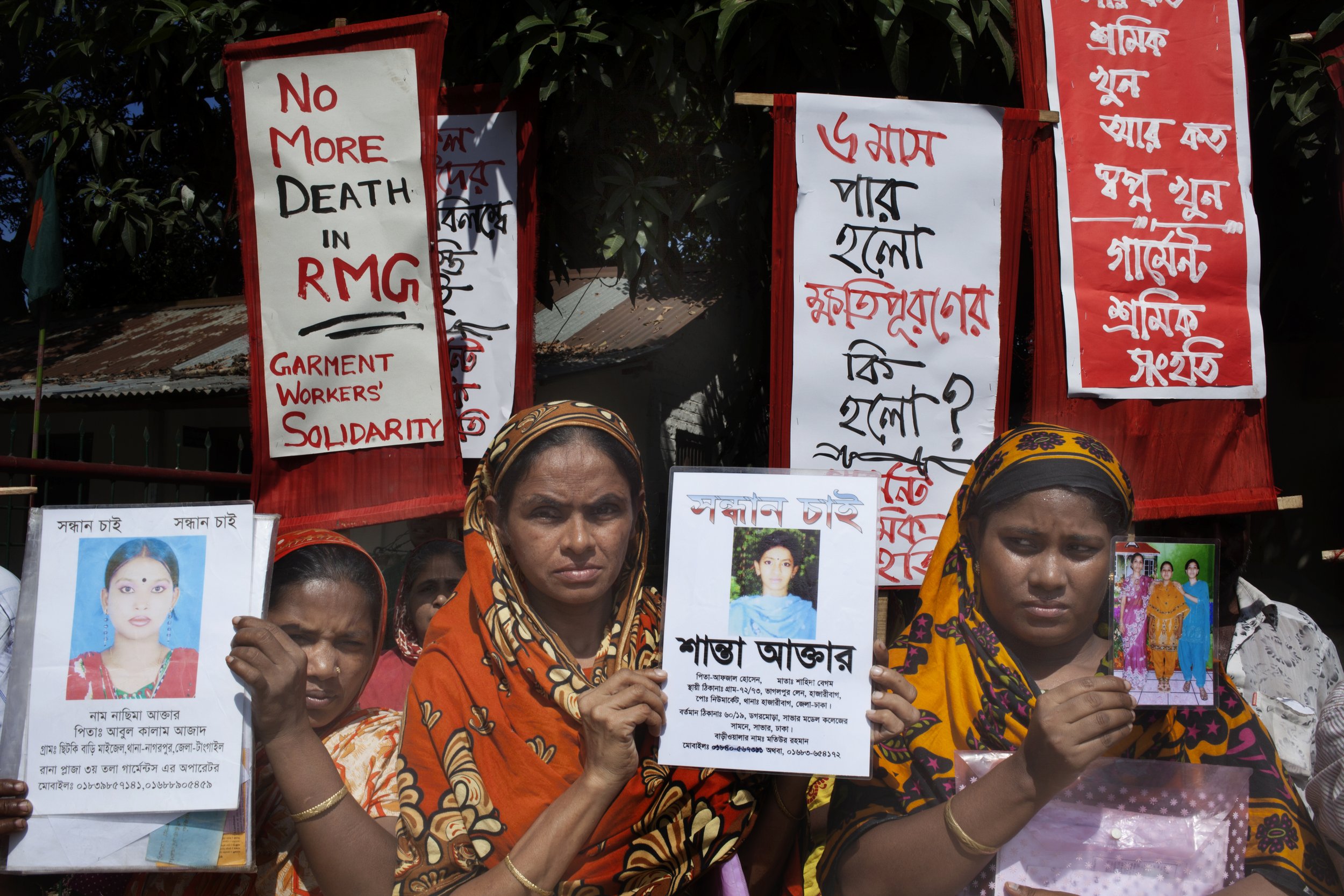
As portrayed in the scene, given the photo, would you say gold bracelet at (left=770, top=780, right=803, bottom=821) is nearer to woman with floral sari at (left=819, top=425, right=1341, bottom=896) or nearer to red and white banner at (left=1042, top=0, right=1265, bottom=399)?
woman with floral sari at (left=819, top=425, right=1341, bottom=896)

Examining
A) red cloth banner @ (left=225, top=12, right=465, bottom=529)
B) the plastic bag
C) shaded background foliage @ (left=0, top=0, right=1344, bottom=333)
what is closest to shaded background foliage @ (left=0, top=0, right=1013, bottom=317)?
shaded background foliage @ (left=0, top=0, right=1344, bottom=333)

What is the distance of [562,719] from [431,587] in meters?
1.10

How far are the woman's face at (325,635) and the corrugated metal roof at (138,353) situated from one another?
17.7 ft

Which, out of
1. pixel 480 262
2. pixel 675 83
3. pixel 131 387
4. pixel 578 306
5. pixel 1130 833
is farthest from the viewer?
pixel 578 306

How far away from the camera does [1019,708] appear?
1856 mm

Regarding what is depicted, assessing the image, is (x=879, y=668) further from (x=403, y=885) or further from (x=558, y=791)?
(x=403, y=885)

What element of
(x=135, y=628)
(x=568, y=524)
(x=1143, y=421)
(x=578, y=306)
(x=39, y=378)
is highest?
(x=578, y=306)

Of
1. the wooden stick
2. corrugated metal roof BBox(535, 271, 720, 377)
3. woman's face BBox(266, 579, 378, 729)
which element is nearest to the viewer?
woman's face BBox(266, 579, 378, 729)

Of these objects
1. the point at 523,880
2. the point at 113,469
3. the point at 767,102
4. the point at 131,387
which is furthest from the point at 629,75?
the point at 131,387

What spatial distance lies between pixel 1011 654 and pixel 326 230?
2373mm

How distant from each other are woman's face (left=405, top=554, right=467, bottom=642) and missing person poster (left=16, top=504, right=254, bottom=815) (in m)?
0.92

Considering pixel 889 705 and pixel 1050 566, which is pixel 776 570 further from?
pixel 1050 566

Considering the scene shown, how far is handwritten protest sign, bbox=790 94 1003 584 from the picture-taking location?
9.24 ft

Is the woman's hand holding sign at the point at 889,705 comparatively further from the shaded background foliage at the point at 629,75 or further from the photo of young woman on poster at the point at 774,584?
the shaded background foliage at the point at 629,75
